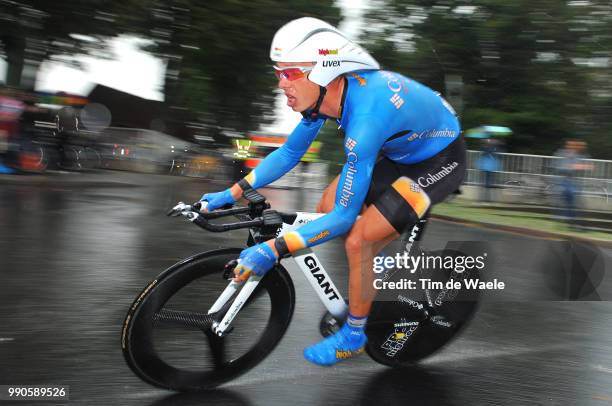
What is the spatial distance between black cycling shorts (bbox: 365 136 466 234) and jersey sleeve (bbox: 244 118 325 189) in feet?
1.37

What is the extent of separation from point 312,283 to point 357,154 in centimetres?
82

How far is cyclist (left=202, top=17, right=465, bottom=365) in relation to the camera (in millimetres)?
3615

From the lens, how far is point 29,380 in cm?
378

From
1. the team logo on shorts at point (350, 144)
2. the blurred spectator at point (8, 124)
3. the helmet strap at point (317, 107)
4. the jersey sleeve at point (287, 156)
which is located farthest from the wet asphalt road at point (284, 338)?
the blurred spectator at point (8, 124)

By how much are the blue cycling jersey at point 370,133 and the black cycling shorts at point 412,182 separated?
0.06m

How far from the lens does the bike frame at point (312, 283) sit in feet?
12.3

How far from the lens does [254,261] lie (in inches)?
141

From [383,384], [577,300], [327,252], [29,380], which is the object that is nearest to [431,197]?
[383,384]

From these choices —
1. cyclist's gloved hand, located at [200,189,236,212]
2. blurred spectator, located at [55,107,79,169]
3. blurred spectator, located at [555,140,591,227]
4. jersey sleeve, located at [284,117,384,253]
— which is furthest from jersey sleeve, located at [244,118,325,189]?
blurred spectator, located at [55,107,79,169]

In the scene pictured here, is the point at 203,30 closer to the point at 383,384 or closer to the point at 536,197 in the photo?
the point at 536,197

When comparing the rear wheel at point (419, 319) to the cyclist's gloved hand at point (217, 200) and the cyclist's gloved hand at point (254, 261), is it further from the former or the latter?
the cyclist's gloved hand at point (217, 200)

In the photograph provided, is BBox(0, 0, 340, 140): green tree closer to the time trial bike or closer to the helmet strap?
the helmet strap

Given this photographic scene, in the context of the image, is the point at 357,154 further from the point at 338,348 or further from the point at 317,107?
the point at 338,348

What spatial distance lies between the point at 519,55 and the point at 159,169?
14.8m
